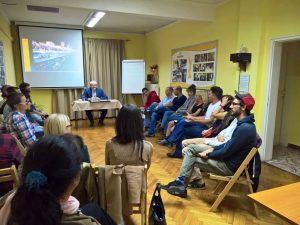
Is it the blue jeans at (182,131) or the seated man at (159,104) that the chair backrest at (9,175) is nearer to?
the blue jeans at (182,131)

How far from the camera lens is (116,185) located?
154 centimetres

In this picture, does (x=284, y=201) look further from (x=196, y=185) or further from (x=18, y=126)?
(x=18, y=126)

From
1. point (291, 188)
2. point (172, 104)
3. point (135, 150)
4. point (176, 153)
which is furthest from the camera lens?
point (172, 104)

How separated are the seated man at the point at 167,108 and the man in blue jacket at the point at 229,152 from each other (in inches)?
93.8

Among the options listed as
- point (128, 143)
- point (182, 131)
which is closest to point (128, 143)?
point (128, 143)

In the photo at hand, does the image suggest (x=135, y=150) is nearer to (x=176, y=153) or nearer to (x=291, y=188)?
(x=291, y=188)

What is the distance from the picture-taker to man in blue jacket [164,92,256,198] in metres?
2.14

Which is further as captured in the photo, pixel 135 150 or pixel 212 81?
pixel 212 81

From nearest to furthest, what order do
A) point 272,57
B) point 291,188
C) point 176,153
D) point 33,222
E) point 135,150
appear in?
point 33,222
point 291,188
point 135,150
point 272,57
point 176,153

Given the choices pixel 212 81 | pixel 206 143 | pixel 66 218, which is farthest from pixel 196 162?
pixel 212 81

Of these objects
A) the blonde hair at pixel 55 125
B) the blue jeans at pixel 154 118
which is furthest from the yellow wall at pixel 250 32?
the blonde hair at pixel 55 125

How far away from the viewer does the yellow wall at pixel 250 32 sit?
3160 mm

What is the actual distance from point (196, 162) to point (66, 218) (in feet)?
5.77

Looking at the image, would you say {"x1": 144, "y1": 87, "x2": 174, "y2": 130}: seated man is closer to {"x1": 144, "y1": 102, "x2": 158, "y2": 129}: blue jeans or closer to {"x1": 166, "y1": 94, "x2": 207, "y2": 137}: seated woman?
{"x1": 144, "y1": 102, "x2": 158, "y2": 129}: blue jeans
